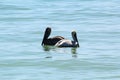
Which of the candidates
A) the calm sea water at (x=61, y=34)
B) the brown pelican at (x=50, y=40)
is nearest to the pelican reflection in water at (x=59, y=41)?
the brown pelican at (x=50, y=40)

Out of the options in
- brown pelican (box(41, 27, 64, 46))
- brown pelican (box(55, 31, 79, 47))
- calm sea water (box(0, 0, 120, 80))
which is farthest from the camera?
brown pelican (box(41, 27, 64, 46))

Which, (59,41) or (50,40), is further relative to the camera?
(50,40)

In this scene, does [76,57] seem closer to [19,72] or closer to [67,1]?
[19,72]

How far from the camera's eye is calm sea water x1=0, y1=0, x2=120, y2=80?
17266mm

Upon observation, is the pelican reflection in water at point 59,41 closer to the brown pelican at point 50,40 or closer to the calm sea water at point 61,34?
the brown pelican at point 50,40

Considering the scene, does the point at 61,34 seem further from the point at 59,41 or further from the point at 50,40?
the point at 59,41

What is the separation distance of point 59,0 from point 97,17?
664 cm

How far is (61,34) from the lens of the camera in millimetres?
23781

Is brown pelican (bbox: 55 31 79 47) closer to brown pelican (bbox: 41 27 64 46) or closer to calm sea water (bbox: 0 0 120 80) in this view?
calm sea water (bbox: 0 0 120 80)

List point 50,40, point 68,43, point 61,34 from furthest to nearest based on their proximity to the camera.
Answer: point 61,34 → point 50,40 → point 68,43

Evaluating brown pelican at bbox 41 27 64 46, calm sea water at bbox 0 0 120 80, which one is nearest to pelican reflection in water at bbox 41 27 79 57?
brown pelican at bbox 41 27 64 46

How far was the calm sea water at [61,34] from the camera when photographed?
1727 centimetres

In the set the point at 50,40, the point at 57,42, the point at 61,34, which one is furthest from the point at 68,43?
the point at 61,34

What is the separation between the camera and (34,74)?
16.9 meters
